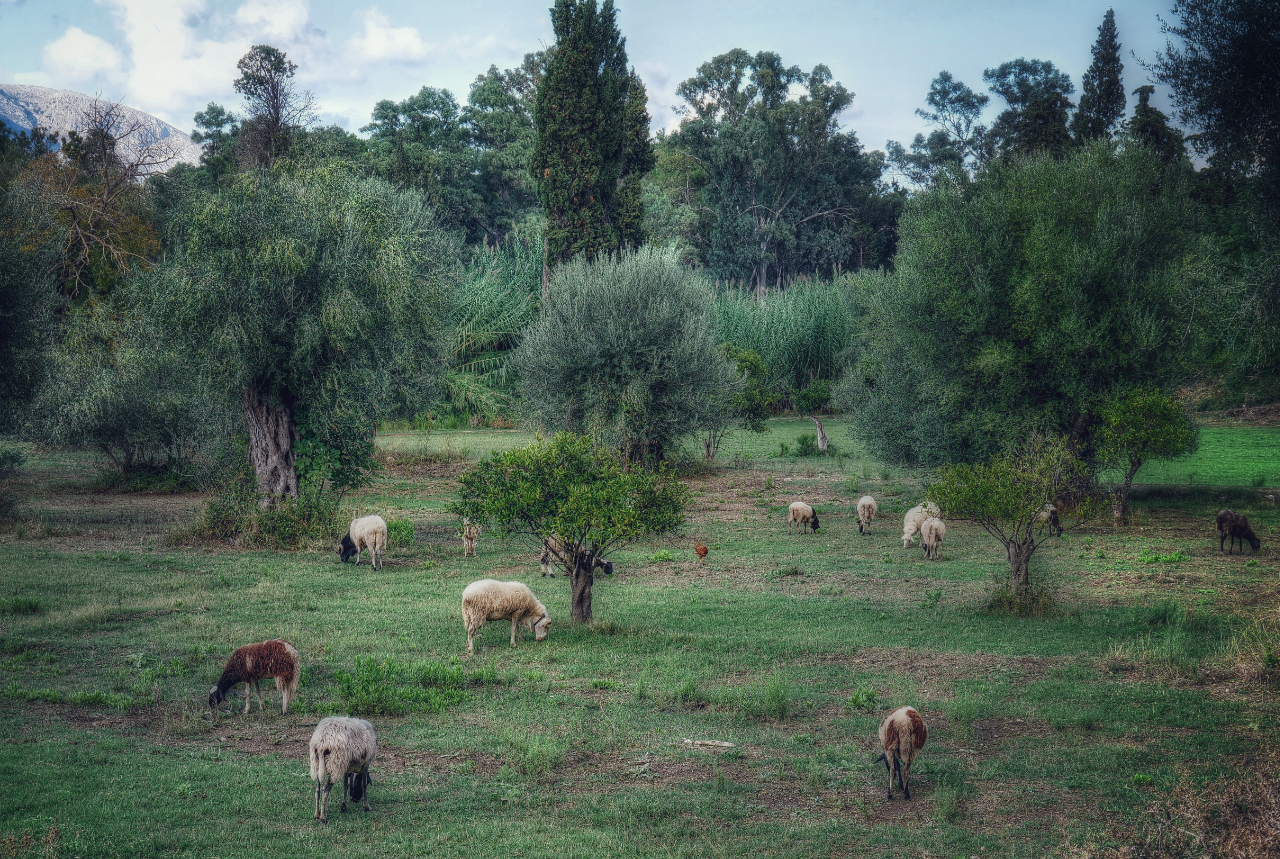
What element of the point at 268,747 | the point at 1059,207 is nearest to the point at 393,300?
the point at 268,747

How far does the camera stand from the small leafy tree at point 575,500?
14180 millimetres

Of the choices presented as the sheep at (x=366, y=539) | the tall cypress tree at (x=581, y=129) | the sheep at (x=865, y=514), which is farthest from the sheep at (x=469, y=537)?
the tall cypress tree at (x=581, y=129)

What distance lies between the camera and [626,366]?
1179 inches

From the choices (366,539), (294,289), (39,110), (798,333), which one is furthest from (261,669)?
(39,110)

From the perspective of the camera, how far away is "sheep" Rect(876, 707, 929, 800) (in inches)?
325

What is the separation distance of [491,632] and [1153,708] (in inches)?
361

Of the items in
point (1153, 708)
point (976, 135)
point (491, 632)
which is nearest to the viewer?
point (1153, 708)

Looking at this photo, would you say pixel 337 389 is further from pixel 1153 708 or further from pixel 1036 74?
pixel 1036 74

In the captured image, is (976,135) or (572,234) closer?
(572,234)

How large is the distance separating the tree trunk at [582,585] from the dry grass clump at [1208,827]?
28.8ft

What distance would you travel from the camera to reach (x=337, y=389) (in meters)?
20.6

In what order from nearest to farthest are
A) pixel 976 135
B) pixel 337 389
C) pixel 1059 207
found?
pixel 337 389 < pixel 1059 207 < pixel 976 135

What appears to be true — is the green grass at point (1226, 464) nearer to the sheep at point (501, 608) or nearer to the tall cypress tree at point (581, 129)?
the sheep at point (501, 608)

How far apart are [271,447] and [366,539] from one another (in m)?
3.95
